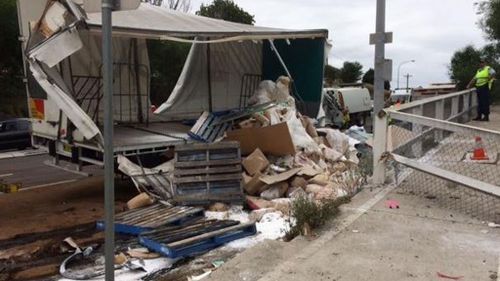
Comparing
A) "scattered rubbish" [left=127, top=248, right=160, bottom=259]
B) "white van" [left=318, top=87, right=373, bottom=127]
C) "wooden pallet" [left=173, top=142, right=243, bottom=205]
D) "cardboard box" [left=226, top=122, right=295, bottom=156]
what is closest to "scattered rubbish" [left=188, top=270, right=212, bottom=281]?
"scattered rubbish" [left=127, top=248, right=160, bottom=259]

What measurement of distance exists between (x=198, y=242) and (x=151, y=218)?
4.74 feet

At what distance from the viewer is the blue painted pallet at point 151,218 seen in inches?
270

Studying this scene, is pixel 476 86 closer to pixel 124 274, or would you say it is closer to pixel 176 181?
pixel 176 181

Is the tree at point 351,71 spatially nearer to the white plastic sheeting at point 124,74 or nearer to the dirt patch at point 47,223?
the white plastic sheeting at point 124,74

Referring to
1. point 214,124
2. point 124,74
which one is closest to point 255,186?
point 214,124

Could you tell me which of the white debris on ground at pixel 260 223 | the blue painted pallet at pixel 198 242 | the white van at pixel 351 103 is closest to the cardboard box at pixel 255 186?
the white debris on ground at pixel 260 223

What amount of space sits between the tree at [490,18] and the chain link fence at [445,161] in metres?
23.2

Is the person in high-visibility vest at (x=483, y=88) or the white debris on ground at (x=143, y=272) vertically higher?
the person in high-visibility vest at (x=483, y=88)

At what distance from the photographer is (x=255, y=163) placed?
8.87m

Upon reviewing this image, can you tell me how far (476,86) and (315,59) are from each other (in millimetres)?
5778

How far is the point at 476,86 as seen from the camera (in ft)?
51.1

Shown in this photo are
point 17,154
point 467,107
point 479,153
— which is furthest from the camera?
point 17,154

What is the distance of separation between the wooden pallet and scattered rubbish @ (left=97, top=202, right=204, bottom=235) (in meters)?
0.36

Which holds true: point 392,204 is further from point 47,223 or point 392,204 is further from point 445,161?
point 47,223
